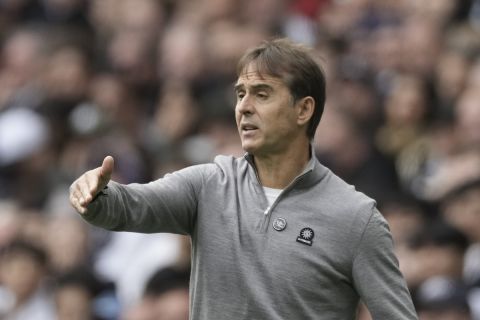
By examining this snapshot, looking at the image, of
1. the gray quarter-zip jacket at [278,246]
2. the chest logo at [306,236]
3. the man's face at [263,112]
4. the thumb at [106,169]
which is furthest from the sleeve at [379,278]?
the thumb at [106,169]

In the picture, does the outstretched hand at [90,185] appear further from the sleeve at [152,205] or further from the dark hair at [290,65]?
→ the dark hair at [290,65]

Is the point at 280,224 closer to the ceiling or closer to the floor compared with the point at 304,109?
closer to the floor

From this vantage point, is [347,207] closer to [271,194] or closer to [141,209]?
[271,194]

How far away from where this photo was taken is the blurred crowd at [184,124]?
6891mm

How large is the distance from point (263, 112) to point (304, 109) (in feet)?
0.58

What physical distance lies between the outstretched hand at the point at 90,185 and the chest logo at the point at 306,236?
2.22 feet

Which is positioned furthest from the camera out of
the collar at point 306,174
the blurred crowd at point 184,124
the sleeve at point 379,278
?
the blurred crowd at point 184,124

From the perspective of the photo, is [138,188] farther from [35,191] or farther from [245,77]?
[35,191]

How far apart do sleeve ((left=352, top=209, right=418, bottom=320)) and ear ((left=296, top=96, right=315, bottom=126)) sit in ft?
1.50

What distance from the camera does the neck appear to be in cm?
415

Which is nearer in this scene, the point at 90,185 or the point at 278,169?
the point at 90,185

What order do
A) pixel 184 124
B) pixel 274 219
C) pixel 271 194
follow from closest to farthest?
pixel 274 219
pixel 271 194
pixel 184 124

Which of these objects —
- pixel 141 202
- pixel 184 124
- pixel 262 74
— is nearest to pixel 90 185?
pixel 141 202

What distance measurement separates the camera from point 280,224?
3996 mm
